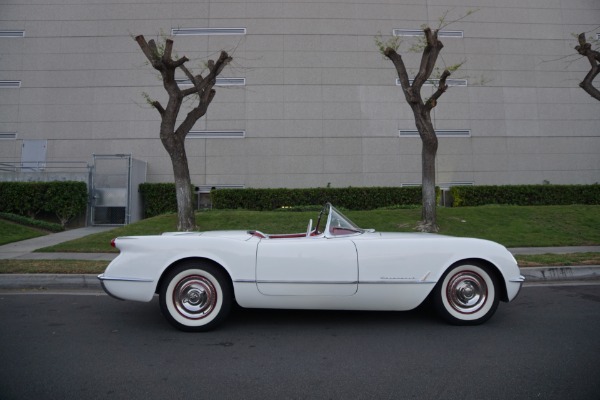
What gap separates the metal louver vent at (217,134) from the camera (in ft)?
58.9

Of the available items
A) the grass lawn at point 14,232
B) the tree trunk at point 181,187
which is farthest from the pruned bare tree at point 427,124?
the grass lawn at point 14,232

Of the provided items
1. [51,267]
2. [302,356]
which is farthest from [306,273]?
[51,267]

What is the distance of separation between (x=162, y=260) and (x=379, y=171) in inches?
598

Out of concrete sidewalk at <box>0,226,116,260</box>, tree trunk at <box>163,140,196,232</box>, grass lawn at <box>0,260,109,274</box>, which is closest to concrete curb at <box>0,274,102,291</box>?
grass lawn at <box>0,260,109,274</box>

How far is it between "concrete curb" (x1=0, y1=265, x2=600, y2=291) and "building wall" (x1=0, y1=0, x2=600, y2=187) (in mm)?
11495

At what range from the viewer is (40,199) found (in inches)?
558

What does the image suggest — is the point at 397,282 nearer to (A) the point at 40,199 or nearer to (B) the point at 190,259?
(B) the point at 190,259

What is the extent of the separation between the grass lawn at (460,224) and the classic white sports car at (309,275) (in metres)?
6.37

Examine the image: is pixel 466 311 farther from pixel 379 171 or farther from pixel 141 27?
pixel 141 27

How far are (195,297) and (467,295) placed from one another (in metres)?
2.85

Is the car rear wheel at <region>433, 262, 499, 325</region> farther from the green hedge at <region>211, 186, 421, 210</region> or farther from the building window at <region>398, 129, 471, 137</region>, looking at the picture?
the building window at <region>398, 129, 471, 137</region>

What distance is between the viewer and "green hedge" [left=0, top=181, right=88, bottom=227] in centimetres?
1404

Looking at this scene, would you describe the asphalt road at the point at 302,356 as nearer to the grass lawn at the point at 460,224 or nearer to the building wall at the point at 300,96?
the grass lawn at the point at 460,224

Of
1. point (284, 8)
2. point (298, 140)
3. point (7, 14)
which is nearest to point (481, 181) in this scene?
point (298, 140)
